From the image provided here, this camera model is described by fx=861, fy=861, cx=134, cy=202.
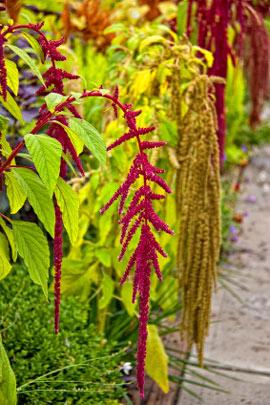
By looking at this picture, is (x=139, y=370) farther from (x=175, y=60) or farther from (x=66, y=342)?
(x=175, y=60)

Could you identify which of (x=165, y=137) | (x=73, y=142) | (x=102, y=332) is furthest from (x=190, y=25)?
(x=73, y=142)

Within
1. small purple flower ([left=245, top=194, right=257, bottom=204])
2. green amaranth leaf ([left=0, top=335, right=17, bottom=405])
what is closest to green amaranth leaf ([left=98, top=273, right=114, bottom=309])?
green amaranth leaf ([left=0, top=335, right=17, bottom=405])

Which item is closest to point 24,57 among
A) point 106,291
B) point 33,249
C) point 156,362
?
point 33,249

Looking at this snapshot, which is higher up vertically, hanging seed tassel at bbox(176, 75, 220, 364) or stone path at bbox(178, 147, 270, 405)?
hanging seed tassel at bbox(176, 75, 220, 364)

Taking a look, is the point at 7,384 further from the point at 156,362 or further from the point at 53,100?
the point at 156,362

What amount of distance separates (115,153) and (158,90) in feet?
0.94

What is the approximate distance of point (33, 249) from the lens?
73.1 inches

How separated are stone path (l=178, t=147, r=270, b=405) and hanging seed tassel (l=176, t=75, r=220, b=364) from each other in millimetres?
536

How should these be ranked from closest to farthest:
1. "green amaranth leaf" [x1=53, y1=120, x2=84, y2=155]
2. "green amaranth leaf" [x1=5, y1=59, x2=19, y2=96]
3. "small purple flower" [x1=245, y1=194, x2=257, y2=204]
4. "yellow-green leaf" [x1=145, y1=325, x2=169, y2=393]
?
1. "green amaranth leaf" [x1=53, y1=120, x2=84, y2=155]
2. "green amaranth leaf" [x1=5, y1=59, x2=19, y2=96]
3. "yellow-green leaf" [x1=145, y1=325, x2=169, y2=393]
4. "small purple flower" [x1=245, y1=194, x2=257, y2=204]

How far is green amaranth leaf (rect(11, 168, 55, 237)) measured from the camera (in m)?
1.77

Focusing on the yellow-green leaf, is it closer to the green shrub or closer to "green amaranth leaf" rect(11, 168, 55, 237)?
the green shrub

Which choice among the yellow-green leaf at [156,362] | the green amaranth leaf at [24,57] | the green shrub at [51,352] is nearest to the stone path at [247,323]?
the yellow-green leaf at [156,362]

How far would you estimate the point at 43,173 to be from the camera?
1648 millimetres

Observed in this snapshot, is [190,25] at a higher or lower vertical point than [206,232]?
higher
